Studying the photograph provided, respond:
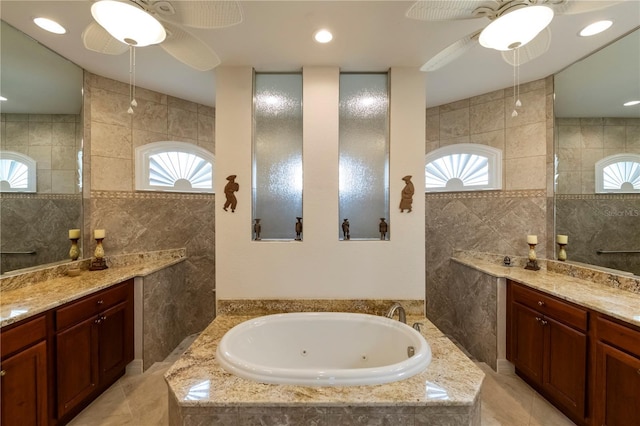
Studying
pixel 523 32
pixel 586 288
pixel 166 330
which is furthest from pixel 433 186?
pixel 166 330

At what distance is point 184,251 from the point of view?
3.32 meters

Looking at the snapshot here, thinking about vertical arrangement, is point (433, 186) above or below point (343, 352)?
above

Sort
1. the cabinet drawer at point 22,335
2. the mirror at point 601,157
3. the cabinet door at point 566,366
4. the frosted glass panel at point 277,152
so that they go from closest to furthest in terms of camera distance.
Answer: the cabinet drawer at point 22,335
the cabinet door at point 566,366
the mirror at point 601,157
the frosted glass panel at point 277,152

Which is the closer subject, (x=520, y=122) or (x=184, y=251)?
(x=520, y=122)

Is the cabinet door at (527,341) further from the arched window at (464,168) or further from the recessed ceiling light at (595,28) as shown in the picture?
the recessed ceiling light at (595,28)

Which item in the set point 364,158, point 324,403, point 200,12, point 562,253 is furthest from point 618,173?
point 200,12

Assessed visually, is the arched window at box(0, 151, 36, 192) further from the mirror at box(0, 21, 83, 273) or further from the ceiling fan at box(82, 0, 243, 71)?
the ceiling fan at box(82, 0, 243, 71)

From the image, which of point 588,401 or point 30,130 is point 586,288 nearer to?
point 588,401

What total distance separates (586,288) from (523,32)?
1.96 meters

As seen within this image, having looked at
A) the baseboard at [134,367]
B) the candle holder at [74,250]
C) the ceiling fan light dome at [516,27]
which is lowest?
the baseboard at [134,367]

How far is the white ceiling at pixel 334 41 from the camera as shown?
1832 mm

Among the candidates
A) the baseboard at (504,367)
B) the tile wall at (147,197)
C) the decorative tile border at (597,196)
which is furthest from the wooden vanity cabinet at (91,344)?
the decorative tile border at (597,196)

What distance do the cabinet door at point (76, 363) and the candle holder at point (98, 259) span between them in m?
0.68

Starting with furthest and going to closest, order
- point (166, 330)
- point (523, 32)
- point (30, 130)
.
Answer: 1. point (166, 330)
2. point (30, 130)
3. point (523, 32)
